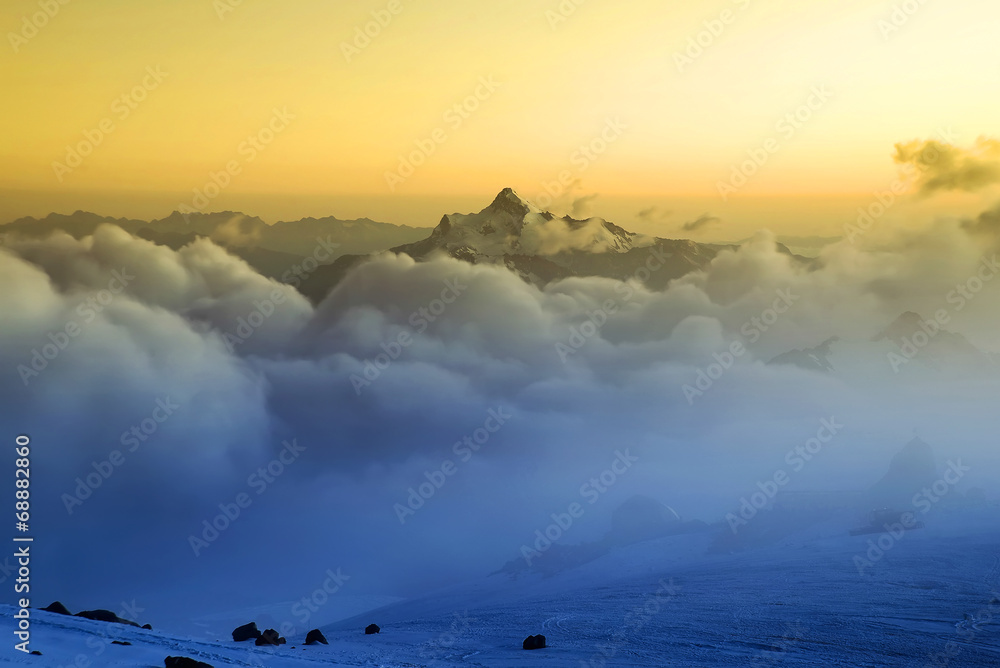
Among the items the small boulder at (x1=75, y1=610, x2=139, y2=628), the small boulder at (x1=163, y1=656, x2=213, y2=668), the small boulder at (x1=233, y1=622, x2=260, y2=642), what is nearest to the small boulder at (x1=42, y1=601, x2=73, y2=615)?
the small boulder at (x1=75, y1=610, x2=139, y2=628)

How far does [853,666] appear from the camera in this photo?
274 ft

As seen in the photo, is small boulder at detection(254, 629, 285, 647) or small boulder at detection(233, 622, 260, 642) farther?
small boulder at detection(233, 622, 260, 642)

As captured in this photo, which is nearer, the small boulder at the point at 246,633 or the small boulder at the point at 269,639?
the small boulder at the point at 269,639

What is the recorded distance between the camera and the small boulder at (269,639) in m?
61.4

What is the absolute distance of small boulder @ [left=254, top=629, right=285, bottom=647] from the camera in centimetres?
6138

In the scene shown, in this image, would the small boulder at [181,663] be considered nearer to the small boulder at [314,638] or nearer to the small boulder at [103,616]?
the small boulder at [103,616]

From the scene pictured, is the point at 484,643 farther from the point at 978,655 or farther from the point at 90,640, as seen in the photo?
the point at 978,655

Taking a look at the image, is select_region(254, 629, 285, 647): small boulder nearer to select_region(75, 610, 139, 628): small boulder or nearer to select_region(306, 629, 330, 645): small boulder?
select_region(306, 629, 330, 645): small boulder

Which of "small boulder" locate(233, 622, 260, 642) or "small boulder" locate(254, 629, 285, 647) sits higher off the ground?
"small boulder" locate(233, 622, 260, 642)

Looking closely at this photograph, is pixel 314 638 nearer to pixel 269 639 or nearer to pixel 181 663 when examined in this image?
pixel 269 639

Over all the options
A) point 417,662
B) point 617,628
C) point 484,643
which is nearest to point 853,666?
point 617,628

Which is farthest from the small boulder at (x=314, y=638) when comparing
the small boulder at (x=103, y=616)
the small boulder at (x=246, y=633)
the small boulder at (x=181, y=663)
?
the small boulder at (x=181, y=663)

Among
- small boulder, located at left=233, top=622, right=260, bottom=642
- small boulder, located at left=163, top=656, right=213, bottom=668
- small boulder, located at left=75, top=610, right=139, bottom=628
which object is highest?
small boulder, located at left=75, top=610, right=139, bottom=628

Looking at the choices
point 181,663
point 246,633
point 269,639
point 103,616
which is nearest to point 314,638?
point 269,639
